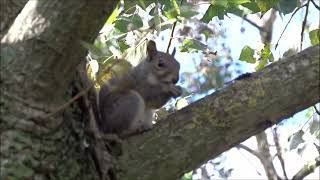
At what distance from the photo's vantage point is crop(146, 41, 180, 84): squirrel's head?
10.8 feet

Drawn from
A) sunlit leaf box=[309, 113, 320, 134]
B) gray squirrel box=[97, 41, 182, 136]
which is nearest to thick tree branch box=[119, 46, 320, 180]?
gray squirrel box=[97, 41, 182, 136]

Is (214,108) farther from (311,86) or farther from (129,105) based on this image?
(129,105)

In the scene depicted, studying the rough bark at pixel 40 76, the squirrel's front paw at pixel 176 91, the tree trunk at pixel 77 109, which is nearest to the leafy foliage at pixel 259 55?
the squirrel's front paw at pixel 176 91

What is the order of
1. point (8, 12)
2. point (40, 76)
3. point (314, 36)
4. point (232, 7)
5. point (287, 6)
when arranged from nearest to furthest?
1. point (40, 76)
2. point (8, 12)
3. point (287, 6)
4. point (232, 7)
5. point (314, 36)

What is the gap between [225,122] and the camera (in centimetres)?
202

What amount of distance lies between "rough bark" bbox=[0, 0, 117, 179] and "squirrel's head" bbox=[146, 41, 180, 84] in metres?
1.46

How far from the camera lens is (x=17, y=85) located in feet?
5.99

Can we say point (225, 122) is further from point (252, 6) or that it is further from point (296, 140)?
point (296, 140)

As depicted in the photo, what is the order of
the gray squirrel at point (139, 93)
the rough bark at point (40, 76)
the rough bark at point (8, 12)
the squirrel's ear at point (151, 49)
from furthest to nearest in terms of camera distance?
the squirrel's ear at point (151, 49)
the gray squirrel at point (139, 93)
the rough bark at point (8, 12)
the rough bark at point (40, 76)

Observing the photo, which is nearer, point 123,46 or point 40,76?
point 40,76

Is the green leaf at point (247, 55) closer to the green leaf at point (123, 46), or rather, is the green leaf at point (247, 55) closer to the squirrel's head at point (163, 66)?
the squirrel's head at point (163, 66)

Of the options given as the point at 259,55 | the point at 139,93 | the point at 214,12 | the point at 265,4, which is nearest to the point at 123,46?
the point at 139,93

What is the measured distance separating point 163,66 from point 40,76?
1.54m

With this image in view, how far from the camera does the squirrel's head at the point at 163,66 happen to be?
130 inches
